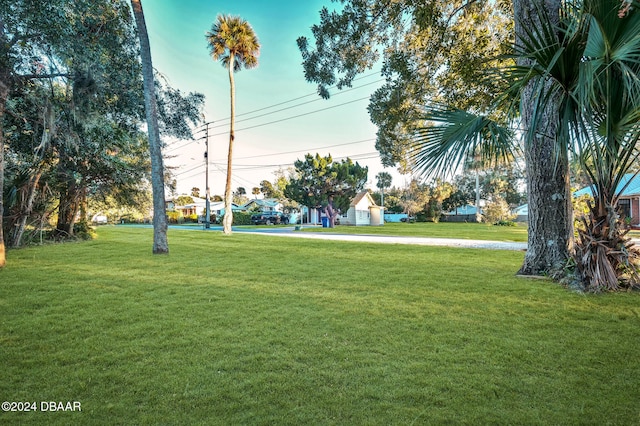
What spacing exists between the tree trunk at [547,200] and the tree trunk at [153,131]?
930 centimetres

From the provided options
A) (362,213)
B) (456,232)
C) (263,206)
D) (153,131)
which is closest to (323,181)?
(362,213)

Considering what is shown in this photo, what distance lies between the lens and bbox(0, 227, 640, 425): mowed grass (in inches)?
79.7

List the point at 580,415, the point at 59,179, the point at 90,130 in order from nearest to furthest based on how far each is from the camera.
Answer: the point at 580,415 < the point at 90,130 < the point at 59,179

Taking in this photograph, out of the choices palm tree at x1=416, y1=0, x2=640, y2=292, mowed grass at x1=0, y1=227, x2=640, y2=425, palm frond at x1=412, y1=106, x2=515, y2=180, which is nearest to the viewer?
mowed grass at x1=0, y1=227, x2=640, y2=425

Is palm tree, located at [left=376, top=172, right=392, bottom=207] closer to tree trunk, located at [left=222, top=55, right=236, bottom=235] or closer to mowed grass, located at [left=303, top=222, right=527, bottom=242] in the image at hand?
mowed grass, located at [left=303, top=222, right=527, bottom=242]

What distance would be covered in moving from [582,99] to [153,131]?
10076mm

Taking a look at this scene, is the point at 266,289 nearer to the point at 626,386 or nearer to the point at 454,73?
the point at 626,386

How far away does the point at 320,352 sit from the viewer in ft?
9.40

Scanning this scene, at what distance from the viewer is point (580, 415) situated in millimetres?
1952

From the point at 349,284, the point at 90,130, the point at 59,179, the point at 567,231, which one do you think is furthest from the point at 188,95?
the point at 567,231

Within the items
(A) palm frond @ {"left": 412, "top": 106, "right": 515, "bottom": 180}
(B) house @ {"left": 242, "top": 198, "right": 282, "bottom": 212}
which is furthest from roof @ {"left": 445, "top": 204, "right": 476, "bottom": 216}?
(A) palm frond @ {"left": 412, "top": 106, "right": 515, "bottom": 180}

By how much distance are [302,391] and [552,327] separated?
9.73 feet

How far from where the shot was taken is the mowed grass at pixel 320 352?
203cm

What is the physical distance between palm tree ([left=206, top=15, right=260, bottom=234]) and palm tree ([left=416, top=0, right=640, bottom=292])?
1667 centimetres
